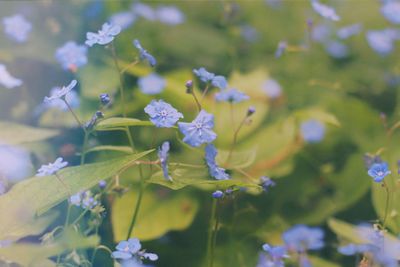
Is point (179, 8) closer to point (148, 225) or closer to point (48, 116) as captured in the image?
point (48, 116)

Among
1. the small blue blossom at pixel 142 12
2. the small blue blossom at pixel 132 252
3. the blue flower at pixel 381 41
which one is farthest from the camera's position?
the blue flower at pixel 381 41

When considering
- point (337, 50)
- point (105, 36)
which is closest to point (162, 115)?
point (105, 36)

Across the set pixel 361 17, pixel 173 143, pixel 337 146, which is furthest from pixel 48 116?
pixel 361 17

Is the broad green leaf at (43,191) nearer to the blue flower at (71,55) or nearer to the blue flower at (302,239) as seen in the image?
the blue flower at (71,55)

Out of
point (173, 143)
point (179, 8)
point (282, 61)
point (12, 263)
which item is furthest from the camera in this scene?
point (179, 8)

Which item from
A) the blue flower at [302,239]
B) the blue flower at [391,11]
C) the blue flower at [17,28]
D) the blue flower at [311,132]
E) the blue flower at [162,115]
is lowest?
the blue flower at [302,239]

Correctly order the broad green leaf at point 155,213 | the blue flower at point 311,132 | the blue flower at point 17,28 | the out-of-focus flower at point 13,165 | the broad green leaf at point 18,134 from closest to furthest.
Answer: the out-of-focus flower at point 13,165 → the broad green leaf at point 18,134 → the broad green leaf at point 155,213 → the blue flower at point 17,28 → the blue flower at point 311,132

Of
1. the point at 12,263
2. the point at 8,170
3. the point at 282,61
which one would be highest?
the point at 282,61

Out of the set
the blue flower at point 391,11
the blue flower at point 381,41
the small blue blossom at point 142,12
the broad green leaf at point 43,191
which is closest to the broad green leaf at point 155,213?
the broad green leaf at point 43,191
